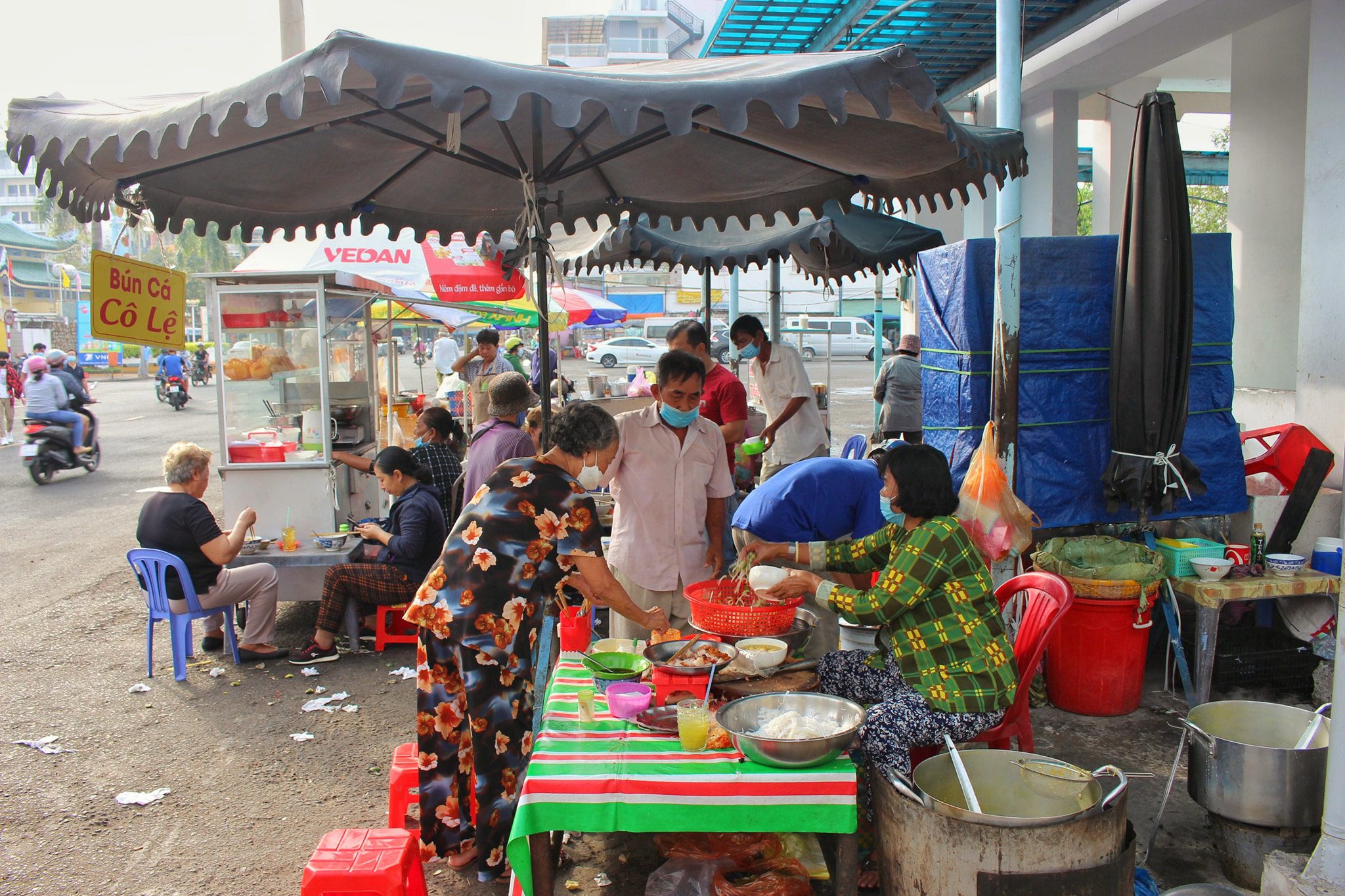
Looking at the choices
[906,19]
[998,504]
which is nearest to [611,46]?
[906,19]

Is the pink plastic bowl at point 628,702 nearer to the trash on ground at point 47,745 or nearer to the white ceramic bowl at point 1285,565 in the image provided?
the trash on ground at point 47,745

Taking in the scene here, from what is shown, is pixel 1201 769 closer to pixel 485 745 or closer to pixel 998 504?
pixel 998 504

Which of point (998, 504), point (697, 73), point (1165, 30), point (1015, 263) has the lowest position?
point (998, 504)

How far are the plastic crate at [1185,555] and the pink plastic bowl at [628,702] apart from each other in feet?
10.7

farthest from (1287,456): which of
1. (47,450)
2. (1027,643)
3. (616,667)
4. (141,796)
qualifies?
(47,450)

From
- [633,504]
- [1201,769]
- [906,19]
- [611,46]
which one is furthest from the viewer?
[611,46]

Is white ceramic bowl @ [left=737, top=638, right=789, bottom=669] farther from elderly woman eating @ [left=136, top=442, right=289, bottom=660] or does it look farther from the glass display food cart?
the glass display food cart

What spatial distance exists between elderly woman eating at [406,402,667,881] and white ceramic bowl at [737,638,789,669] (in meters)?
0.32

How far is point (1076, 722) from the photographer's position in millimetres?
4805

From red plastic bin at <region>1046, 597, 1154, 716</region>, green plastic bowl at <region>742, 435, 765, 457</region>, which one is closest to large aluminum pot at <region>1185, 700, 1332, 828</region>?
red plastic bin at <region>1046, 597, 1154, 716</region>

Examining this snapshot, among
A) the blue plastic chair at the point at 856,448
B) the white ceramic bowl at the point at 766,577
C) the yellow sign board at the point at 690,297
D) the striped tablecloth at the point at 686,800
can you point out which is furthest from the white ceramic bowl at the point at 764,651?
the yellow sign board at the point at 690,297

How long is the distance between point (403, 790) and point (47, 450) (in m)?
12.3

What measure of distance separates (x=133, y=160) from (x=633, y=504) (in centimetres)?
233

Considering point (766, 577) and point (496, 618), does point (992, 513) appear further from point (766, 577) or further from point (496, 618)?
point (496, 618)
